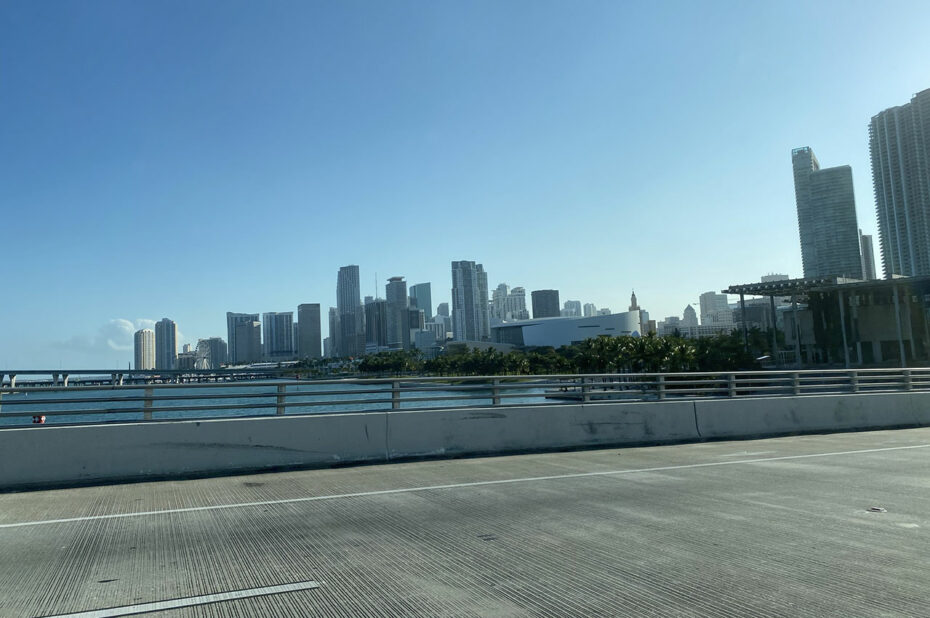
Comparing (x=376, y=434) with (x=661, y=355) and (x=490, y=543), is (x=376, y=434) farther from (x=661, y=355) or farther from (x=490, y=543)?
(x=661, y=355)

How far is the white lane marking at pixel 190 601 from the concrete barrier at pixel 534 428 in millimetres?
7742

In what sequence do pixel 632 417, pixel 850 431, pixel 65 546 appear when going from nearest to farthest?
1. pixel 65 546
2. pixel 632 417
3. pixel 850 431

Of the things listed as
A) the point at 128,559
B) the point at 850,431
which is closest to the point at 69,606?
the point at 128,559

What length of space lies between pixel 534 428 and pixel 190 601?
10213mm

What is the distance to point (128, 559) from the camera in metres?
6.22

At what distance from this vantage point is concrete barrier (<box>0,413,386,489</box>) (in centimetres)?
1050

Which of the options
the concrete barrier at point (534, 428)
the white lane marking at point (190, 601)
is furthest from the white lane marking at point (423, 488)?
the white lane marking at point (190, 601)

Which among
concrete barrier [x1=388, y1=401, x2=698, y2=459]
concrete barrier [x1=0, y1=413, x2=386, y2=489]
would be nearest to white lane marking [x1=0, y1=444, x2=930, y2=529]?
concrete barrier [x1=0, y1=413, x2=386, y2=489]

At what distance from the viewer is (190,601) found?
5.02 meters

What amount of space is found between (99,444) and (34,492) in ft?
3.79

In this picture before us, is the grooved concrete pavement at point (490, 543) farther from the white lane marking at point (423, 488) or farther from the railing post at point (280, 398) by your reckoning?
the railing post at point (280, 398)

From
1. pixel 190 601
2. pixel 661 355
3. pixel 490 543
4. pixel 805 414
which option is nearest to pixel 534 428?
pixel 490 543

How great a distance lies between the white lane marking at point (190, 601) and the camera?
4.78m

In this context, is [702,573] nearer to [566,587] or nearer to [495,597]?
[566,587]
